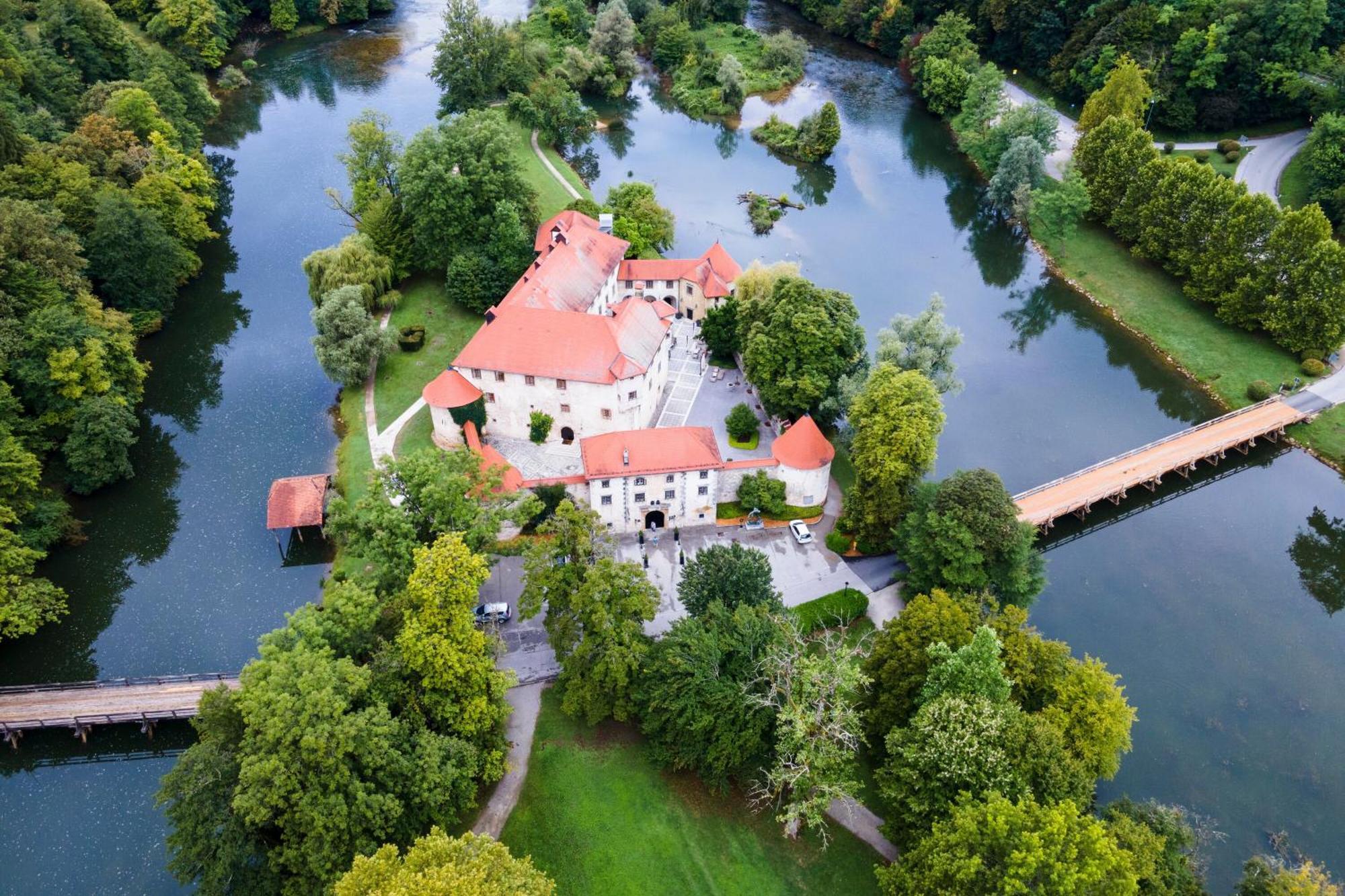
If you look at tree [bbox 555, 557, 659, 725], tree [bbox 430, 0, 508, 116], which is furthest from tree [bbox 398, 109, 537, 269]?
tree [bbox 555, 557, 659, 725]

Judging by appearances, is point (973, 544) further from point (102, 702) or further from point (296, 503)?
point (102, 702)

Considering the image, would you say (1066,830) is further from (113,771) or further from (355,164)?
(355,164)

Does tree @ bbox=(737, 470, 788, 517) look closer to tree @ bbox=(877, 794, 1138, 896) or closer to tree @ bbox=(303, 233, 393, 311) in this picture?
tree @ bbox=(877, 794, 1138, 896)

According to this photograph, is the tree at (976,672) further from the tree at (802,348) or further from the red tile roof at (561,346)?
the red tile roof at (561,346)

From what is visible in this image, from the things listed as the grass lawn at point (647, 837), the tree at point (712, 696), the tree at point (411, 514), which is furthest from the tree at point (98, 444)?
the tree at point (712, 696)

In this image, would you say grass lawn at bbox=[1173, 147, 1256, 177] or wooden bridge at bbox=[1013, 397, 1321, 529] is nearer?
wooden bridge at bbox=[1013, 397, 1321, 529]
